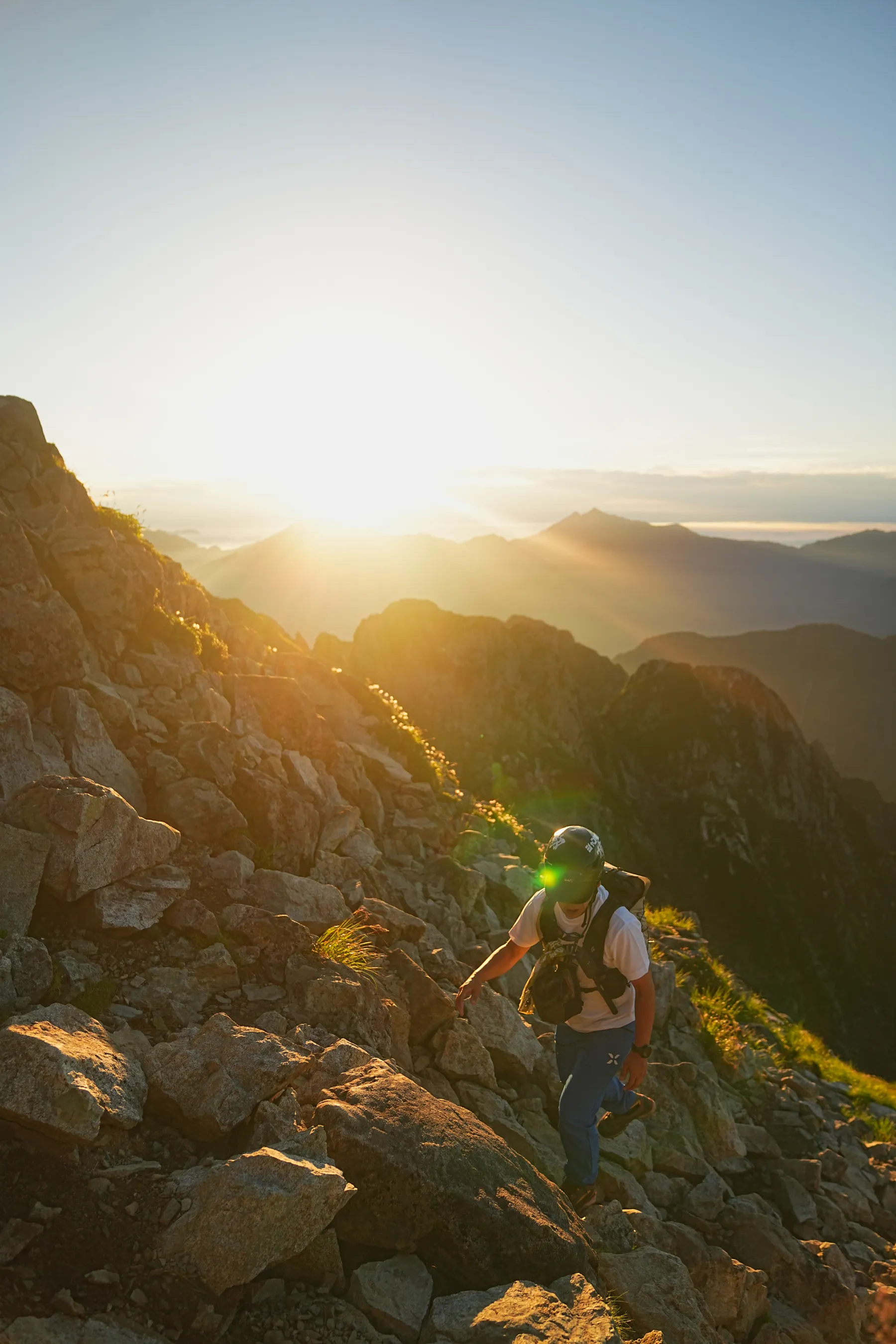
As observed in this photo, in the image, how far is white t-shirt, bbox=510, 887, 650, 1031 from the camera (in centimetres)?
677

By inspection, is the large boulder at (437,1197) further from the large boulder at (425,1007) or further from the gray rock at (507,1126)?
the large boulder at (425,1007)

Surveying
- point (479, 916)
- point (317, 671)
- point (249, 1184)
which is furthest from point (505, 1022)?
point (317, 671)

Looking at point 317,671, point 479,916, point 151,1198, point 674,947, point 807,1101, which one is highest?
point 317,671

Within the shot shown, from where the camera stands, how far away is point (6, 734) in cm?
815

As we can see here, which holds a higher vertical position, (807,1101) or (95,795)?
(95,795)

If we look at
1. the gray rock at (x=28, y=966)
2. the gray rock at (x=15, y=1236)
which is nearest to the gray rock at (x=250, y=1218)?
the gray rock at (x=15, y=1236)

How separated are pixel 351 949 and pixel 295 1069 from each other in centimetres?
221

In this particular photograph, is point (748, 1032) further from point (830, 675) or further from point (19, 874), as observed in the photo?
point (830, 675)

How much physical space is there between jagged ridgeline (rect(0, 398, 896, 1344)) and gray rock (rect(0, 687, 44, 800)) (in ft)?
0.09

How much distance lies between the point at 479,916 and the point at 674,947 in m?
5.06

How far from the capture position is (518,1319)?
16.3 ft

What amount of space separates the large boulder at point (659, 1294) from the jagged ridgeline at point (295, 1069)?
0.03 m

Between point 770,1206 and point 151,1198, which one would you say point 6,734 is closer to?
point 151,1198

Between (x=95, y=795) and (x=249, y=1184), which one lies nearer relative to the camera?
(x=249, y=1184)
